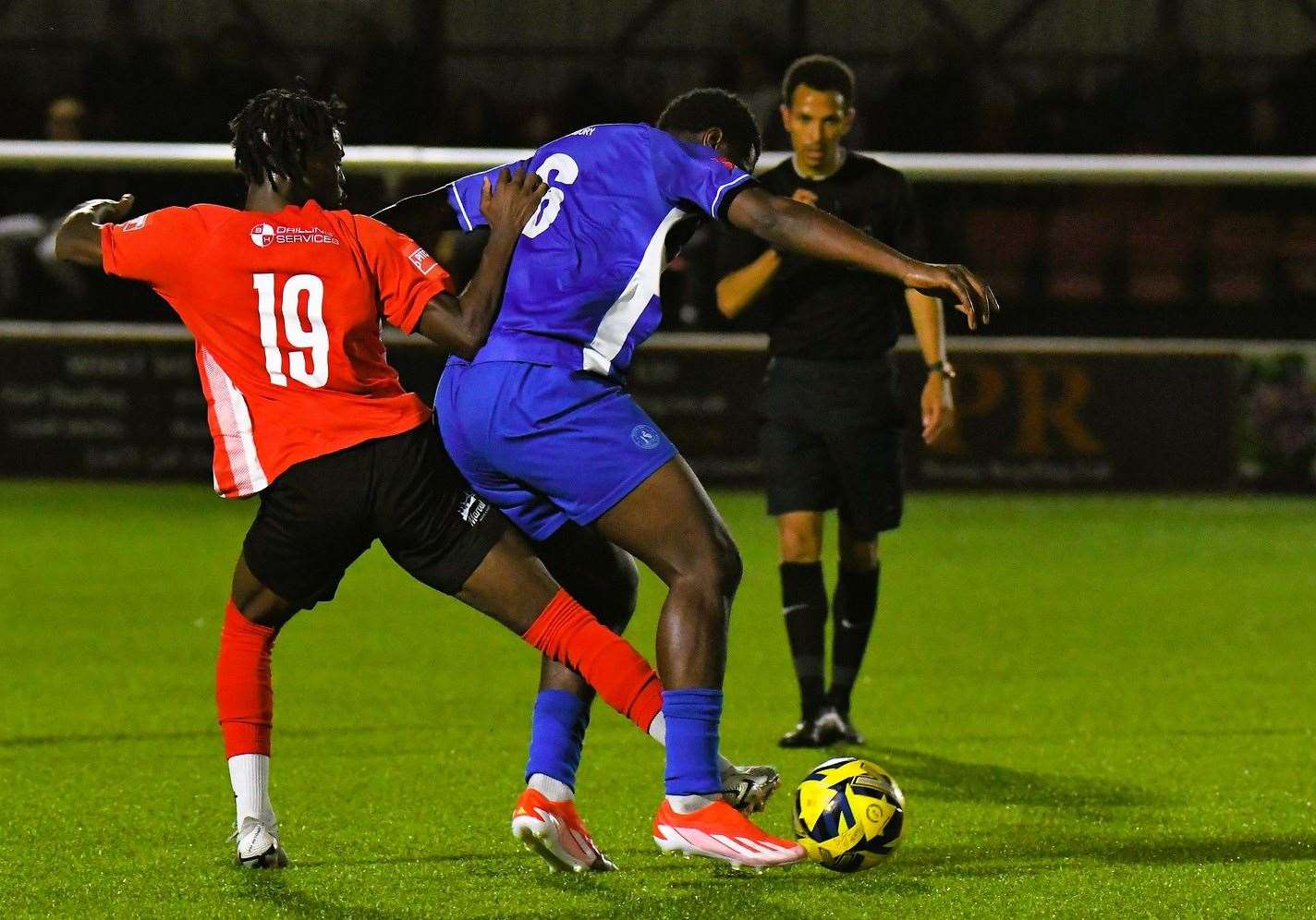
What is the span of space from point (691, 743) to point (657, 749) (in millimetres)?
1823

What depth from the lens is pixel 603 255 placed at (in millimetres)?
4301

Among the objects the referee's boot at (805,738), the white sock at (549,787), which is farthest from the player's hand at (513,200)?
the referee's boot at (805,738)

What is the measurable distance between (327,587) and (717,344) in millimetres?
8239

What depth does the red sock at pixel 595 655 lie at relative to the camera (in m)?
4.26

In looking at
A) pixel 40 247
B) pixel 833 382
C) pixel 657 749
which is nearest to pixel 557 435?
pixel 657 749

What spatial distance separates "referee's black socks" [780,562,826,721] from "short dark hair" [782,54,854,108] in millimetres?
1487

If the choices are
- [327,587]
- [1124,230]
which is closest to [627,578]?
[327,587]

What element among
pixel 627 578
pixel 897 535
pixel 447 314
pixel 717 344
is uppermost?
pixel 447 314

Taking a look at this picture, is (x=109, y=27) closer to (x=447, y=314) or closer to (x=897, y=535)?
(x=897, y=535)

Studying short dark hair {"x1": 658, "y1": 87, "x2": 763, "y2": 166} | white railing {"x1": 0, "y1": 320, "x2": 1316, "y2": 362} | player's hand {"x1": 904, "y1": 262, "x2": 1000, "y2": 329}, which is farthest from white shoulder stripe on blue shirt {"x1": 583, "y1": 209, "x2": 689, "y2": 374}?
white railing {"x1": 0, "y1": 320, "x2": 1316, "y2": 362}

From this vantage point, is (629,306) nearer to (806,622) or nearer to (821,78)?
(821,78)

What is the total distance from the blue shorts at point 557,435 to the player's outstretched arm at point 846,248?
1.57 ft

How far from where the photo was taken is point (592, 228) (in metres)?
4.32

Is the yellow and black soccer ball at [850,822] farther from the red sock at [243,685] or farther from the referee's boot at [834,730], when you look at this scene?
the referee's boot at [834,730]
